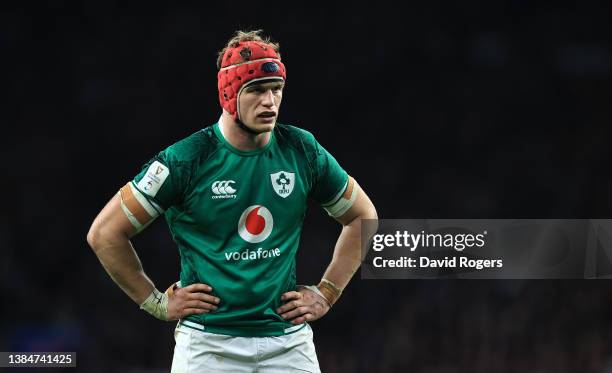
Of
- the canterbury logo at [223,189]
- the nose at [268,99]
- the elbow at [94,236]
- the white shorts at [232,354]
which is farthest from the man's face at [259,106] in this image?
the white shorts at [232,354]

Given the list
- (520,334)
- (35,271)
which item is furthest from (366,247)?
(35,271)

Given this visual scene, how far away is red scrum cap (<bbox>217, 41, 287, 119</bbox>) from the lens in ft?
13.2

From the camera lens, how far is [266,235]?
159 inches

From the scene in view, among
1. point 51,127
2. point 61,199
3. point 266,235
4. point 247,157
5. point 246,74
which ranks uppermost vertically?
point 51,127

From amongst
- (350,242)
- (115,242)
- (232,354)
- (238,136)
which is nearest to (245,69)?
(238,136)

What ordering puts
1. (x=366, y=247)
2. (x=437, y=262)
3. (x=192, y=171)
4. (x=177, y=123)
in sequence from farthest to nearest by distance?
1. (x=177, y=123)
2. (x=437, y=262)
3. (x=366, y=247)
4. (x=192, y=171)

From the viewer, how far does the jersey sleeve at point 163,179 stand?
12.9 feet

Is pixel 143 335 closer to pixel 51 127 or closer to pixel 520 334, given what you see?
pixel 51 127

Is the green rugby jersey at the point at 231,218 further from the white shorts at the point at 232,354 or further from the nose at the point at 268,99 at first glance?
the nose at the point at 268,99

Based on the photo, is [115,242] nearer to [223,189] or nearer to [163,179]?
[163,179]

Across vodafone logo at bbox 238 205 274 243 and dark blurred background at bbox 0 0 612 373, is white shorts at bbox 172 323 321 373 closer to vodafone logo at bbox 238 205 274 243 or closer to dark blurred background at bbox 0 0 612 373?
vodafone logo at bbox 238 205 274 243

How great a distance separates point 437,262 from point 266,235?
3.61m

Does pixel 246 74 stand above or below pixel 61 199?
below

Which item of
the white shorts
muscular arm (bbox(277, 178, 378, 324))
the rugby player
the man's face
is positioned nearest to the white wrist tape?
the rugby player
